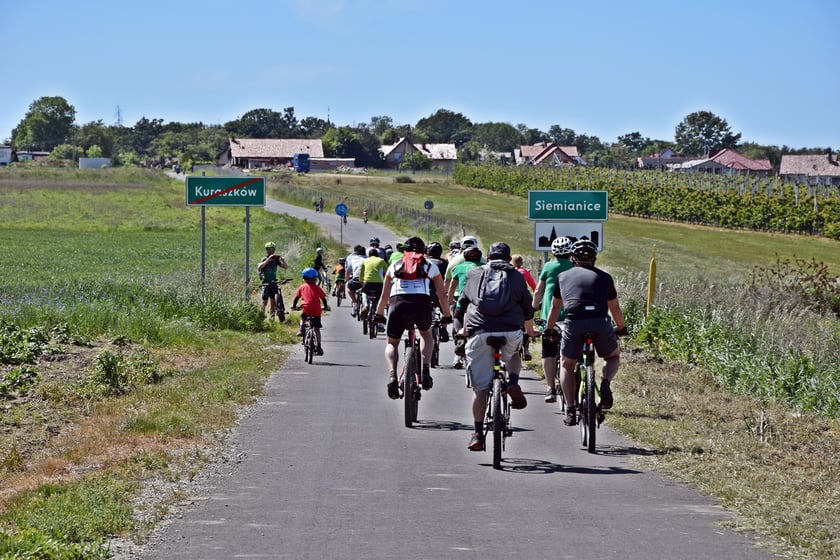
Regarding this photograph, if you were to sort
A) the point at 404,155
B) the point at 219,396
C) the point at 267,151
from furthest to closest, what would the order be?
1. the point at 404,155
2. the point at 267,151
3. the point at 219,396

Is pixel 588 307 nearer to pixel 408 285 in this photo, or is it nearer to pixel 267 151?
pixel 408 285

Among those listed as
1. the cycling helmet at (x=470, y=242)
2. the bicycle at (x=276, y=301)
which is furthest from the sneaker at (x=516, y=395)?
the bicycle at (x=276, y=301)

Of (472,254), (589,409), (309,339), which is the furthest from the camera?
(309,339)

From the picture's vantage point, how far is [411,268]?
38.7ft

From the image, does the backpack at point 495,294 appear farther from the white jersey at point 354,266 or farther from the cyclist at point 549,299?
the white jersey at point 354,266

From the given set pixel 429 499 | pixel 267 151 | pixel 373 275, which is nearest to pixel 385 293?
pixel 429 499

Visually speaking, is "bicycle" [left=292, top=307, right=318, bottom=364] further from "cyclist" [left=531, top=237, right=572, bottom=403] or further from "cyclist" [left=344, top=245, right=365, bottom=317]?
"cyclist" [left=344, top=245, right=365, bottom=317]

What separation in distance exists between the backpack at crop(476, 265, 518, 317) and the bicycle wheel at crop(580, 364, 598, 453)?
3.54ft

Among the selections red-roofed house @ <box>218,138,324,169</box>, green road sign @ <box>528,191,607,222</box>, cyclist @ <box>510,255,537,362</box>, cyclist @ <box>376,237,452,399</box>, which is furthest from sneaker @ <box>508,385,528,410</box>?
red-roofed house @ <box>218,138,324,169</box>

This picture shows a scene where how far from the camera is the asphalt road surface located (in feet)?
22.9

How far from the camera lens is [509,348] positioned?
9.95m

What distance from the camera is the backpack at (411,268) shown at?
464 inches

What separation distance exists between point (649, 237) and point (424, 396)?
63192 millimetres

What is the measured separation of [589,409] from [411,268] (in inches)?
97.4
